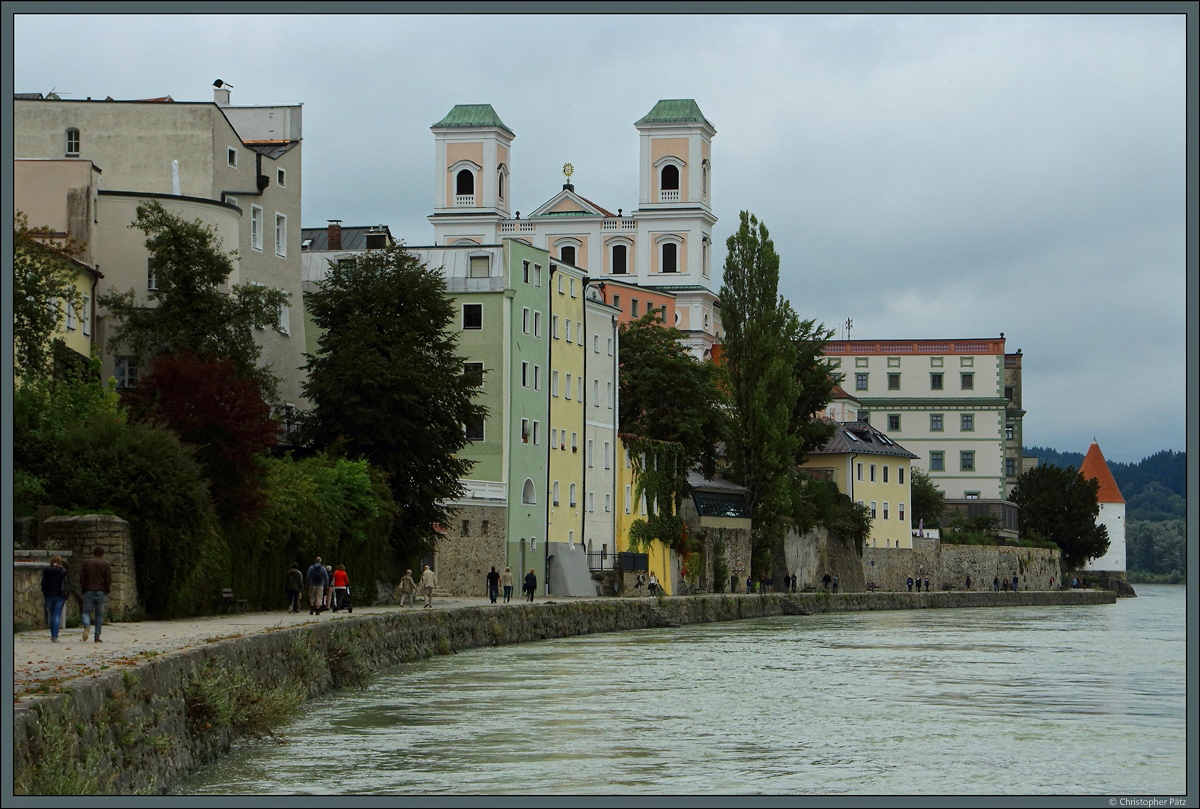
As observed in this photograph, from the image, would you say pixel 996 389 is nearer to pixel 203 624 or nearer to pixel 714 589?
pixel 714 589

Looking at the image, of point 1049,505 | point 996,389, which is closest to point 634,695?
point 1049,505

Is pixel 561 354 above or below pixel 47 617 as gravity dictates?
above

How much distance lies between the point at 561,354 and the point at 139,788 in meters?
55.0

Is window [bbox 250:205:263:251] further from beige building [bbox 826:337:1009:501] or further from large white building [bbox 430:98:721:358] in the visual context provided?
beige building [bbox 826:337:1009:501]

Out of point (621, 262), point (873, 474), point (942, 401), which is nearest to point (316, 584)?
point (873, 474)

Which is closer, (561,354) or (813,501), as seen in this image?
(561,354)

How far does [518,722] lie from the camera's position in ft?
81.6

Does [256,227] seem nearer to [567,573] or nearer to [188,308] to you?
[188,308]

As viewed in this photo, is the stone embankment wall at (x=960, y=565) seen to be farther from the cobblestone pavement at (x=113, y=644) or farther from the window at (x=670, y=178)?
the cobblestone pavement at (x=113, y=644)

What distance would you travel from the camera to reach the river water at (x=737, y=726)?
19.3 m

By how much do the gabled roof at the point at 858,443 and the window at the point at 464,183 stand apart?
1205 inches

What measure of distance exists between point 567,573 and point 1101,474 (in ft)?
278

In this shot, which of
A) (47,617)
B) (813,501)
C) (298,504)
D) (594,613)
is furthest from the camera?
(813,501)

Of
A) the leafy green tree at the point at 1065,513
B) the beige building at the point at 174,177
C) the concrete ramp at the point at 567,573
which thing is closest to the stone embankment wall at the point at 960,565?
the leafy green tree at the point at 1065,513
